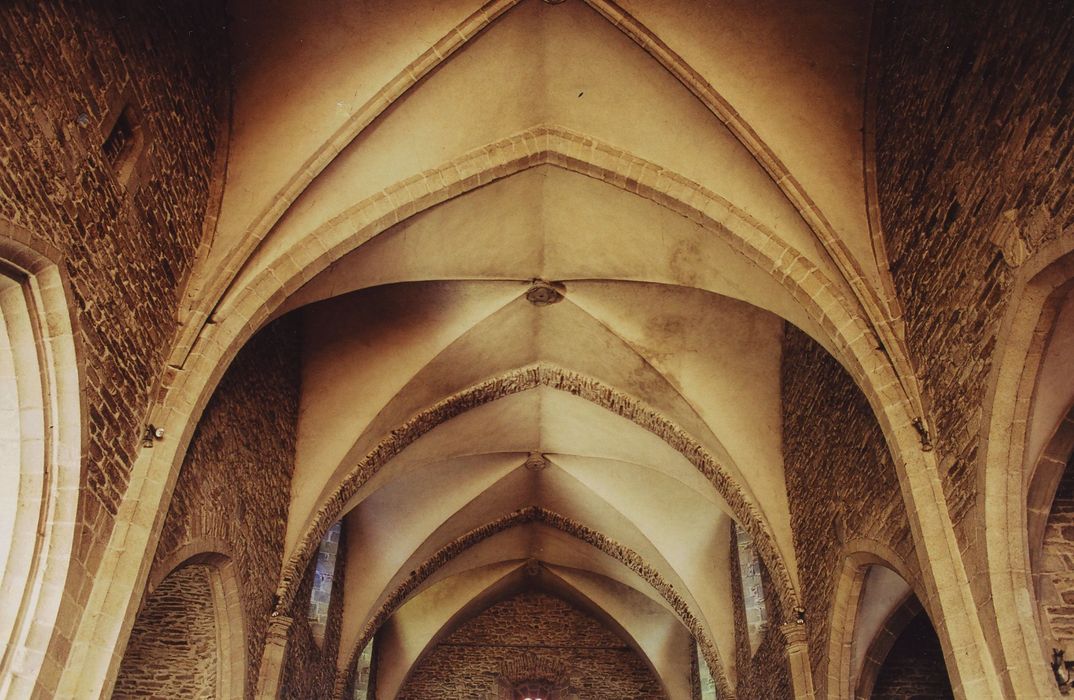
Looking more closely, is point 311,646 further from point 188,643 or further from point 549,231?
point 549,231

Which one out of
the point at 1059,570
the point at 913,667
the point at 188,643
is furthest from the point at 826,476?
the point at 188,643

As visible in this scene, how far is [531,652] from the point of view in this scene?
1722 centimetres

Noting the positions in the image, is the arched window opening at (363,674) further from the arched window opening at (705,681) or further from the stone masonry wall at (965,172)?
the stone masonry wall at (965,172)

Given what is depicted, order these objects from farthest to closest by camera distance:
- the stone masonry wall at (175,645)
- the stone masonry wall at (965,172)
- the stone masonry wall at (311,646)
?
the stone masonry wall at (311,646) → the stone masonry wall at (175,645) → the stone masonry wall at (965,172)

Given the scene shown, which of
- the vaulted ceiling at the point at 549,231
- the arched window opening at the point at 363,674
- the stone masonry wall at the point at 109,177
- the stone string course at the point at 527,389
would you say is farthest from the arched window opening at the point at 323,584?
the stone masonry wall at the point at 109,177

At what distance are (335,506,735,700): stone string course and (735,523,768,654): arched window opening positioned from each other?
1.25m

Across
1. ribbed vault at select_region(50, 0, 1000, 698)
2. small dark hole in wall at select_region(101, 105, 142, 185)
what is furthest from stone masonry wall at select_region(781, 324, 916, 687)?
small dark hole in wall at select_region(101, 105, 142, 185)

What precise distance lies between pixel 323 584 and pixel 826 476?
6.68 metres

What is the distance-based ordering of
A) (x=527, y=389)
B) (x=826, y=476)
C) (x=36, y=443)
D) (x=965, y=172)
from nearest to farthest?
(x=36, y=443) → (x=965, y=172) → (x=826, y=476) → (x=527, y=389)

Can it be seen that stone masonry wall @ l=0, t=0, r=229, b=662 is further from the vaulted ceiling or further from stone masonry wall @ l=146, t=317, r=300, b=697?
stone masonry wall @ l=146, t=317, r=300, b=697

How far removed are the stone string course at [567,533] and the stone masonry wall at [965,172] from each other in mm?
7367

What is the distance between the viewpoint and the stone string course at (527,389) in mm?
10711

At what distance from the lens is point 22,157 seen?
5.71 metres

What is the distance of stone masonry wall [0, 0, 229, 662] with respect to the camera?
19.1ft
